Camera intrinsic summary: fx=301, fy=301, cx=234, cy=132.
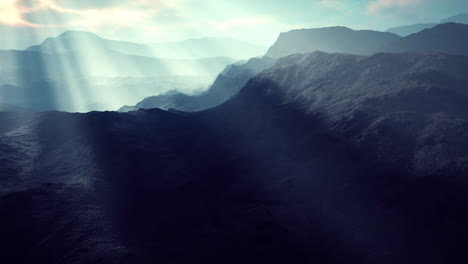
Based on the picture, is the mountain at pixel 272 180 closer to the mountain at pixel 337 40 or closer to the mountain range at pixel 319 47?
the mountain range at pixel 319 47

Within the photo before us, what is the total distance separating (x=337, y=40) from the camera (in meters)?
188

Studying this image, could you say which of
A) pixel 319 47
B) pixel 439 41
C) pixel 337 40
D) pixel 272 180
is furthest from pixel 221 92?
pixel 272 180

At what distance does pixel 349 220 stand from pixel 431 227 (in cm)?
779

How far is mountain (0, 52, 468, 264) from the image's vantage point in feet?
100

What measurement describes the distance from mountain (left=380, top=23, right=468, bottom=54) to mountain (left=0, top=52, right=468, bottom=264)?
70.6 meters

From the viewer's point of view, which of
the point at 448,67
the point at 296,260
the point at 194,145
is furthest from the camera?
the point at 194,145

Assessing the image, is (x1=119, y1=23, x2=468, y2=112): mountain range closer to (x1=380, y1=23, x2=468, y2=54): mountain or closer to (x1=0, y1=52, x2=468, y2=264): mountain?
(x1=380, y1=23, x2=468, y2=54): mountain

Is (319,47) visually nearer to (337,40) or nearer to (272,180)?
(337,40)

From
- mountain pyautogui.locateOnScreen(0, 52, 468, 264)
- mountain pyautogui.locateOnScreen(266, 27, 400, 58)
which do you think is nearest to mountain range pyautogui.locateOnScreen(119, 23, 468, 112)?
mountain pyautogui.locateOnScreen(266, 27, 400, 58)

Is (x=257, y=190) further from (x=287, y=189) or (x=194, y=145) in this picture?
(x=194, y=145)

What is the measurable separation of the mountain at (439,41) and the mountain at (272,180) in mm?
70627

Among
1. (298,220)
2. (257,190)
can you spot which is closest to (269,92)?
(257,190)

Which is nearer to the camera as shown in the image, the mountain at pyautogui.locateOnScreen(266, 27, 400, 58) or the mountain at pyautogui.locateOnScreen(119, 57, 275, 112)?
the mountain at pyautogui.locateOnScreen(119, 57, 275, 112)

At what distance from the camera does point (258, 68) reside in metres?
168
